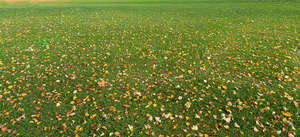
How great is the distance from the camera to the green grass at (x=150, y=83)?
402cm

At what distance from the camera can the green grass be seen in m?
4.02

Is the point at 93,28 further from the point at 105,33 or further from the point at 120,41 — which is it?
the point at 120,41

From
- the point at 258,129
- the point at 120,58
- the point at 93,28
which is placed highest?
the point at 93,28

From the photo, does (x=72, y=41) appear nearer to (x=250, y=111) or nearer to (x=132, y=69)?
(x=132, y=69)

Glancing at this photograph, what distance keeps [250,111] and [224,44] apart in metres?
4.75

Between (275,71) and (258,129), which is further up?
(275,71)

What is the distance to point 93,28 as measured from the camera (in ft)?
36.4

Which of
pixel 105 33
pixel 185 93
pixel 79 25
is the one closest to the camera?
pixel 185 93

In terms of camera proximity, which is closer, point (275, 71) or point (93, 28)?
point (275, 71)

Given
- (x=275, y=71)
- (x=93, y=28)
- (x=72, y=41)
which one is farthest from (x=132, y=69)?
(x=93, y=28)

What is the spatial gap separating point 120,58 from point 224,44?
5378 millimetres

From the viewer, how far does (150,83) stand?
17.9 ft

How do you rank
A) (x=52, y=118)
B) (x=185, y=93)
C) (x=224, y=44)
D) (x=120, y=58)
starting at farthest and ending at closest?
1. (x=224, y=44)
2. (x=120, y=58)
3. (x=185, y=93)
4. (x=52, y=118)

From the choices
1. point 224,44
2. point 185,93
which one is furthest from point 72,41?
point 224,44
